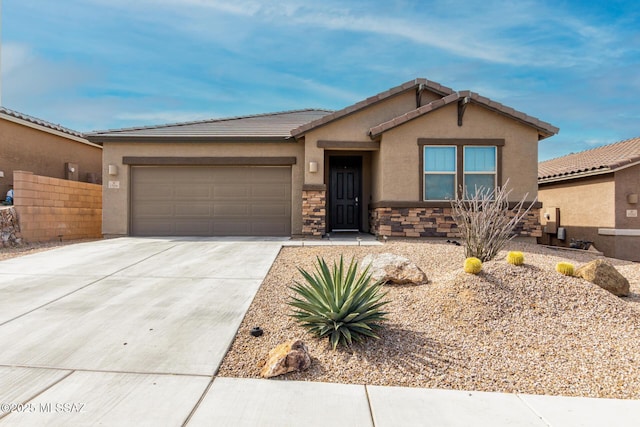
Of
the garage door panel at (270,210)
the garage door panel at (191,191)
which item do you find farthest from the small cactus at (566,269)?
the garage door panel at (191,191)

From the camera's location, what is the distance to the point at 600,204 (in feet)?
36.6

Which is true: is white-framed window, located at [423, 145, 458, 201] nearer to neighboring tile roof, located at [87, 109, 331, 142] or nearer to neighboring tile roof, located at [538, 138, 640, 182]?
neighboring tile roof, located at [87, 109, 331, 142]

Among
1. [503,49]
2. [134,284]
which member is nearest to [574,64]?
[503,49]

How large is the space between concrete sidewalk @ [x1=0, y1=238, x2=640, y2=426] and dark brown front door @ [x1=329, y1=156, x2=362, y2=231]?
6.83m

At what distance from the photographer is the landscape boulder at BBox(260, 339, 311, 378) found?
3.19m

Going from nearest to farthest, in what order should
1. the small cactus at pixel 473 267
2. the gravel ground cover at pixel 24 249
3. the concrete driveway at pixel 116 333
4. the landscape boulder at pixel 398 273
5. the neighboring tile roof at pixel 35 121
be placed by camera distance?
the concrete driveway at pixel 116 333 → the small cactus at pixel 473 267 → the landscape boulder at pixel 398 273 → the gravel ground cover at pixel 24 249 → the neighboring tile roof at pixel 35 121

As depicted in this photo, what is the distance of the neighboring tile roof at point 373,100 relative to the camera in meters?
10.2

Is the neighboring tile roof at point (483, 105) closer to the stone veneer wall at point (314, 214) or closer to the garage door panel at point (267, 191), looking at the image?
the stone veneer wall at point (314, 214)

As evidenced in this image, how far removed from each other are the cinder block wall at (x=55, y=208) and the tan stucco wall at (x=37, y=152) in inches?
144

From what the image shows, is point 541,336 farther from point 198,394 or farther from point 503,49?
point 503,49

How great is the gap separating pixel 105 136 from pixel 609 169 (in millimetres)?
15530

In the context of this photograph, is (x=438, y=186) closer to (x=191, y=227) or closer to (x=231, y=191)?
(x=231, y=191)

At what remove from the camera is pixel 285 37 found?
39.1 ft

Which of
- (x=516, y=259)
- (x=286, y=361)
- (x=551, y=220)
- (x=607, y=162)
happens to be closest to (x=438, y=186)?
(x=516, y=259)
